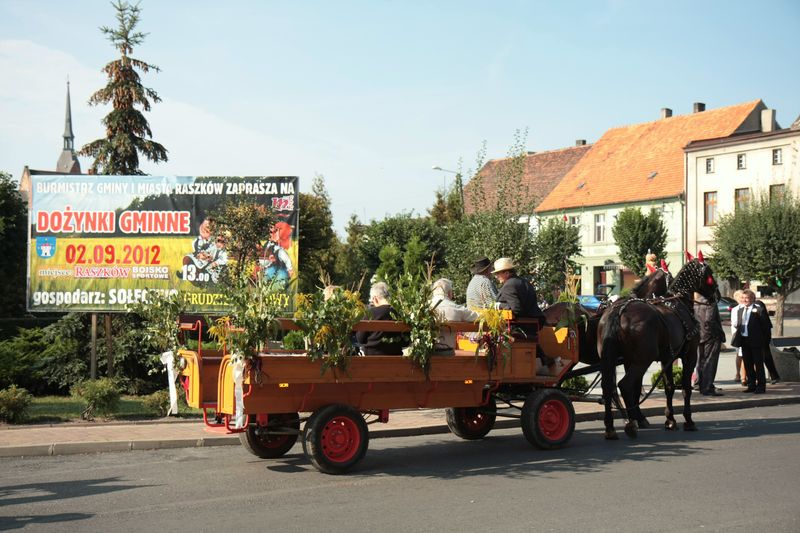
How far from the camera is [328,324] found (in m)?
8.35

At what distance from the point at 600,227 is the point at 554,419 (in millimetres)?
48242

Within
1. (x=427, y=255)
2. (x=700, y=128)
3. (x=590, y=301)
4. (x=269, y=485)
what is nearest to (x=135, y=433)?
(x=269, y=485)

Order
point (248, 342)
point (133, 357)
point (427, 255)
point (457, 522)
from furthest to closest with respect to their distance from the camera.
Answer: point (427, 255), point (133, 357), point (248, 342), point (457, 522)

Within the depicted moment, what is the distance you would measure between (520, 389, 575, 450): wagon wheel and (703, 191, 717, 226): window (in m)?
44.0

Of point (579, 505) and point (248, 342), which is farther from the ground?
point (248, 342)

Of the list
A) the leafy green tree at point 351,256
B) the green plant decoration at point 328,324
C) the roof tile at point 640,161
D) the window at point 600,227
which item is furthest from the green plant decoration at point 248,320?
the window at point 600,227

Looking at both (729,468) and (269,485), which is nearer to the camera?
(269,485)

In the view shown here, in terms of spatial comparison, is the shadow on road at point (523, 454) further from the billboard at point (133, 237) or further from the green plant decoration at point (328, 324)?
the billboard at point (133, 237)

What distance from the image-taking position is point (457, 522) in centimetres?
672

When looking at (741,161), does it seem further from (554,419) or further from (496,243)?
(554,419)

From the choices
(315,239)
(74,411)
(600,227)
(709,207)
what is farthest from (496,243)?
(600,227)

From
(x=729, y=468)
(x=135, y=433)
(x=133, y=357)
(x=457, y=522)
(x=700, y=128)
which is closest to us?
(x=457, y=522)

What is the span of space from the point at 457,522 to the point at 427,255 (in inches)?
1299

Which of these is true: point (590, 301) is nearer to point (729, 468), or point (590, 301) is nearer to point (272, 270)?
point (272, 270)
